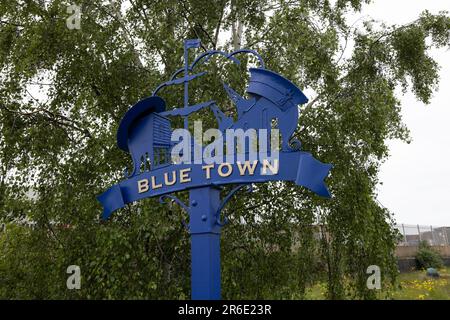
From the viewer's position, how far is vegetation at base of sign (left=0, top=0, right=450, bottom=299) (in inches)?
238

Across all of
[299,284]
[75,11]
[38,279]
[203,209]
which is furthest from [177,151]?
[75,11]

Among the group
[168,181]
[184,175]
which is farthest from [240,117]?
[168,181]

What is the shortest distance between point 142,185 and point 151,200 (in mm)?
926

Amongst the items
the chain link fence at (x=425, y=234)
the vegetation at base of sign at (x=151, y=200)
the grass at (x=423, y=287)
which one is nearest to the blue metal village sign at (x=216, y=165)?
the vegetation at base of sign at (x=151, y=200)

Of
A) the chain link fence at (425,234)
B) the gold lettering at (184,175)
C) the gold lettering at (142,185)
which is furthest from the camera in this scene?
the chain link fence at (425,234)

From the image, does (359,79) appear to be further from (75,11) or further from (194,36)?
(75,11)

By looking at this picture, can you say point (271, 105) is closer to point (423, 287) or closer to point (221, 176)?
point (221, 176)

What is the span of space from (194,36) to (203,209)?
5.29 meters

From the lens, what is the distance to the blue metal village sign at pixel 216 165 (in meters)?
4.07

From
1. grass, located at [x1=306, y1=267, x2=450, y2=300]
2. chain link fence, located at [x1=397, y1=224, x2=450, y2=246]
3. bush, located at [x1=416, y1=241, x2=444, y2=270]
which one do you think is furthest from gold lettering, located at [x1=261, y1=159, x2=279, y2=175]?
chain link fence, located at [x1=397, y1=224, x2=450, y2=246]

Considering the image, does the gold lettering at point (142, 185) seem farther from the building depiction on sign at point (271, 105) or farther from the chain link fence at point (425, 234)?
the chain link fence at point (425, 234)

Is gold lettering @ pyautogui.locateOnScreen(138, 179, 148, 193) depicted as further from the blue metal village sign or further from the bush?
the bush

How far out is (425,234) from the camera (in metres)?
21.5
